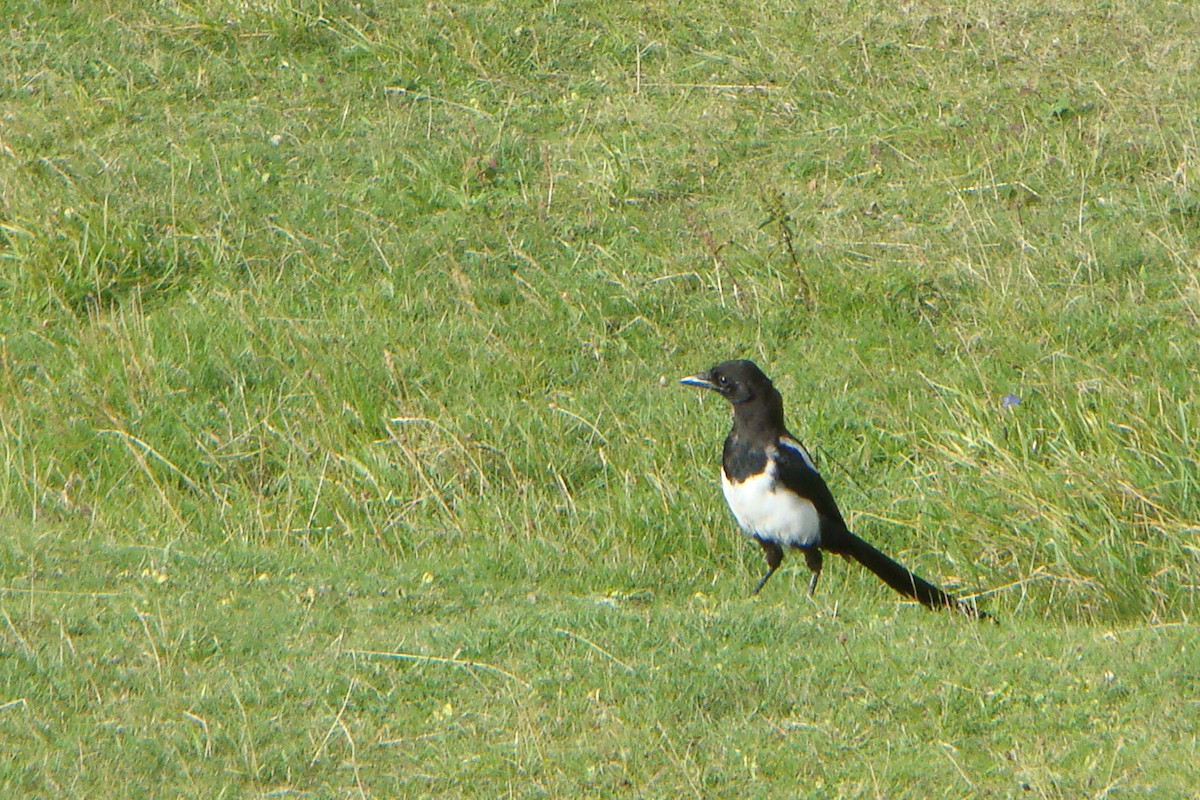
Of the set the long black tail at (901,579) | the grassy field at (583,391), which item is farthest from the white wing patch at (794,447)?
the grassy field at (583,391)

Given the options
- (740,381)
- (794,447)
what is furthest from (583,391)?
(794,447)

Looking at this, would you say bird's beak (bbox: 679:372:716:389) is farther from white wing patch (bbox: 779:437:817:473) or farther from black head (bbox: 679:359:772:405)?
white wing patch (bbox: 779:437:817:473)

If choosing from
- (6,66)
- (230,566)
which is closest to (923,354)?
(230,566)

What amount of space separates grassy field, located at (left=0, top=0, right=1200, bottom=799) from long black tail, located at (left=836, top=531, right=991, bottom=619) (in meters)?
0.12

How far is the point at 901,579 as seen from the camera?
590 cm

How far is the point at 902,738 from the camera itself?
4.35 m

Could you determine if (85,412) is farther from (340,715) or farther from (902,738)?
(902,738)

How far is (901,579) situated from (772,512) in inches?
21.3

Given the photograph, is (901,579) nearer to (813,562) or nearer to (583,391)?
(813,562)

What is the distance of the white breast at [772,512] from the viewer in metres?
5.97

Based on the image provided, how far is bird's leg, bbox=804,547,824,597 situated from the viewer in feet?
20.1

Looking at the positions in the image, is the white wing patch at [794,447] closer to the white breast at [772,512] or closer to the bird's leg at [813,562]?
the white breast at [772,512]

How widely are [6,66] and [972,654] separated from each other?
7468mm

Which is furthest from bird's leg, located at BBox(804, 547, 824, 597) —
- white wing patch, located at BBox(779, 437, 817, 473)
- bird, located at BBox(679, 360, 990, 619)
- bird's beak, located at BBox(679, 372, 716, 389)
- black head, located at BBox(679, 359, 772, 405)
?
bird's beak, located at BBox(679, 372, 716, 389)
